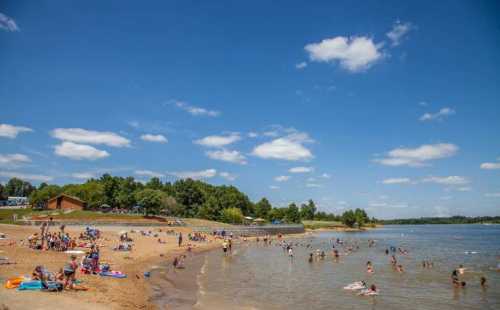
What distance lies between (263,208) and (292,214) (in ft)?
47.0

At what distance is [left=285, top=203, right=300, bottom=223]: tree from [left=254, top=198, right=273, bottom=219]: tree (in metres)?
8.76

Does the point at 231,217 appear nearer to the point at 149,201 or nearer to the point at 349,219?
the point at 149,201

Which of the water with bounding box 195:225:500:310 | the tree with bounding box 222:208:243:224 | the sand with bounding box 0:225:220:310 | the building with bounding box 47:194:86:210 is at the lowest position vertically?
the water with bounding box 195:225:500:310

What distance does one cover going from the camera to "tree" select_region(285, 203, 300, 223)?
6565 inches

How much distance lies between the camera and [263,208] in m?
166

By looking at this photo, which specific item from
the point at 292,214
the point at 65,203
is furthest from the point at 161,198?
the point at 292,214

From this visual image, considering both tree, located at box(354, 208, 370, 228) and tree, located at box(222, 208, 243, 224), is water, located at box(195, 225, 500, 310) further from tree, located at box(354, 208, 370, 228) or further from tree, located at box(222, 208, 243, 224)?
tree, located at box(354, 208, 370, 228)

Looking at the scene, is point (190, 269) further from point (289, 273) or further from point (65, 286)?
point (65, 286)

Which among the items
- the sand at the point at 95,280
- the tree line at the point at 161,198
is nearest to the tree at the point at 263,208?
the tree line at the point at 161,198

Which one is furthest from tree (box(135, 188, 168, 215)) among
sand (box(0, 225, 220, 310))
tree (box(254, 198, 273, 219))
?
tree (box(254, 198, 273, 219))

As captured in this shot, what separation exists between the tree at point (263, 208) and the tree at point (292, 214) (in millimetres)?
8761

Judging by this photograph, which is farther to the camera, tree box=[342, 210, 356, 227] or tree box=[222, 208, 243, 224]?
tree box=[342, 210, 356, 227]

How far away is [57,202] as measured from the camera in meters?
86.8

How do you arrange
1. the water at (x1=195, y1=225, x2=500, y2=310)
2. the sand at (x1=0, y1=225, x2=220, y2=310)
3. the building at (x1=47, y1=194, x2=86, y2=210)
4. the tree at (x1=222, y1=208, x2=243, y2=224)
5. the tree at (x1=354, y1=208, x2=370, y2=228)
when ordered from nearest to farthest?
the sand at (x1=0, y1=225, x2=220, y2=310) → the water at (x1=195, y1=225, x2=500, y2=310) → the building at (x1=47, y1=194, x2=86, y2=210) → the tree at (x1=222, y1=208, x2=243, y2=224) → the tree at (x1=354, y1=208, x2=370, y2=228)
